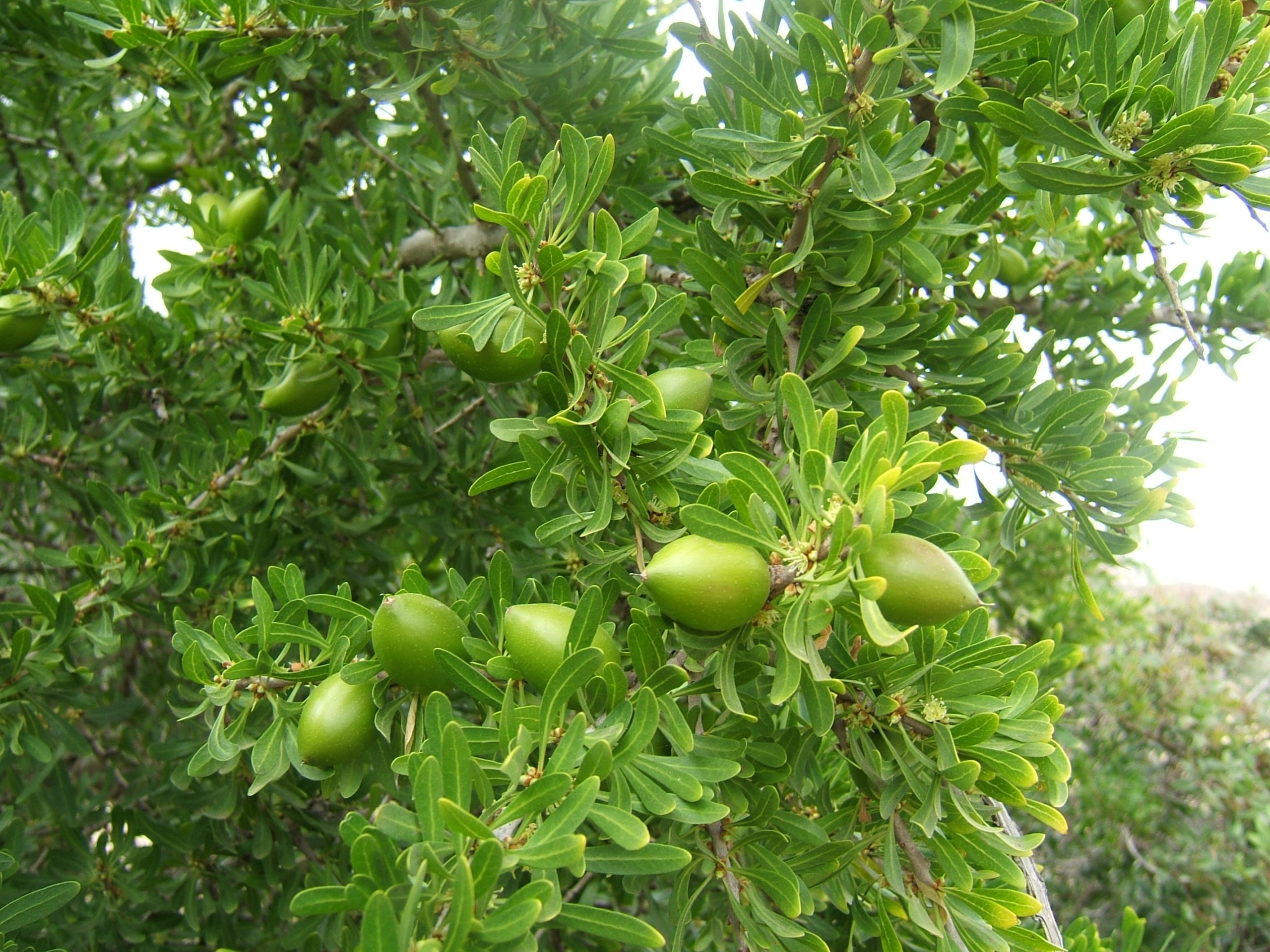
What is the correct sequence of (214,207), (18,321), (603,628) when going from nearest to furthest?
(603,628) < (18,321) < (214,207)

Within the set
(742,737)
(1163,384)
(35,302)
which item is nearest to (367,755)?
(742,737)

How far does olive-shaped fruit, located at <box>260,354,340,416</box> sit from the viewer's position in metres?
1.75

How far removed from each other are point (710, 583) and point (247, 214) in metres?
1.68

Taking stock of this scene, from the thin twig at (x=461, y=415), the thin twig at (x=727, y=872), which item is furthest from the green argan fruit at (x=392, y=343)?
the thin twig at (x=727, y=872)

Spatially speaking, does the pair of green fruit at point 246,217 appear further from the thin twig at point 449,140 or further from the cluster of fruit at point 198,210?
the thin twig at point 449,140

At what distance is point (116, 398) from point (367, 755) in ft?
4.91

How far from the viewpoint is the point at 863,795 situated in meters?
1.32

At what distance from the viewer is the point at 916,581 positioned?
945mm

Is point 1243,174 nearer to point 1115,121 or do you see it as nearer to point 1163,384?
point 1115,121

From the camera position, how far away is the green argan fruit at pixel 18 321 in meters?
1.65

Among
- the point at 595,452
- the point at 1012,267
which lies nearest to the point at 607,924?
the point at 595,452

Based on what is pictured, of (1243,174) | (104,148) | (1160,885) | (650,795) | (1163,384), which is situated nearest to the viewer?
(650,795)

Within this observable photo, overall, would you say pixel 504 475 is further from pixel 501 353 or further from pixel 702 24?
pixel 702 24

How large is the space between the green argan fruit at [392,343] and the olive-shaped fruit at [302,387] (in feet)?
0.27
